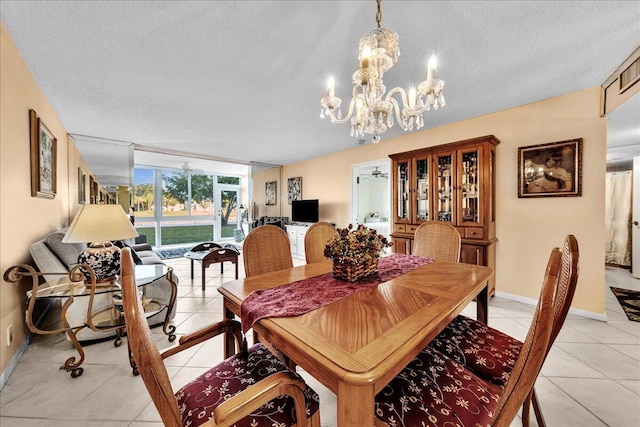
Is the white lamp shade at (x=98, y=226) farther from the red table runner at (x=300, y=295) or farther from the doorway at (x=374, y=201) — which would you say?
the doorway at (x=374, y=201)

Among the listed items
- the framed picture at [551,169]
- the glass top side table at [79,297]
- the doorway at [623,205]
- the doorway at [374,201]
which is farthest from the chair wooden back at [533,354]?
the doorway at [374,201]

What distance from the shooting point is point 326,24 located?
1.60 metres

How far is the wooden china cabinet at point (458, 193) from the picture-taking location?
2.83 m

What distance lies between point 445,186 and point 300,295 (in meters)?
Result: 2.68

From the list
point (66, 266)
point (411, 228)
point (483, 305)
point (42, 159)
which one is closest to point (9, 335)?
point (66, 266)

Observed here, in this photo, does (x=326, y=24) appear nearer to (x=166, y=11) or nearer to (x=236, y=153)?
(x=166, y=11)

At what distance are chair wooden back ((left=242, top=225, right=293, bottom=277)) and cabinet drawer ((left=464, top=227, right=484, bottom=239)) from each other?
7.44 ft

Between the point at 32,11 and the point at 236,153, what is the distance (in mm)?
3732

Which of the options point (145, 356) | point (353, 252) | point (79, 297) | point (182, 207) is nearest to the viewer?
point (145, 356)

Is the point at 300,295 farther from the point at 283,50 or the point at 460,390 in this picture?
the point at 283,50

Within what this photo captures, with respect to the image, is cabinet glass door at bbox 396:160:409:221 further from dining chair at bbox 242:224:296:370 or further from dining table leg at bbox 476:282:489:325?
dining chair at bbox 242:224:296:370

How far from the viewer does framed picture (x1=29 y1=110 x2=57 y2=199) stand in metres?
2.17

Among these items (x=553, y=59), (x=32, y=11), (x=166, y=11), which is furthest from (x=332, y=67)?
(x=32, y=11)

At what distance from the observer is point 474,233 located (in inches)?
114
